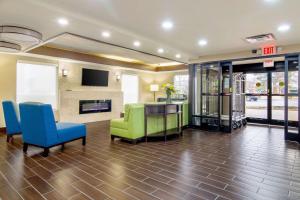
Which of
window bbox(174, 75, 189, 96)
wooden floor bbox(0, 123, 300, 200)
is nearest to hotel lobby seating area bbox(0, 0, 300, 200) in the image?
wooden floor bbox(0, 123, 300, 200)

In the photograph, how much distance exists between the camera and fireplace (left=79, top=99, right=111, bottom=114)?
7412 mm

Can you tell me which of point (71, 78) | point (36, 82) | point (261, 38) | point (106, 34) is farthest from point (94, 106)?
point (261, 38)

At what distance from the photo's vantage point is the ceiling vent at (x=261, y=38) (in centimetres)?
429

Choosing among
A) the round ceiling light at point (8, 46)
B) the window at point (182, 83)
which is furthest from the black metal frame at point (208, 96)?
the round ceiling light at point (8, 46)

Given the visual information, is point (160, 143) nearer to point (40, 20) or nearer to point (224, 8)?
point (224, 8)

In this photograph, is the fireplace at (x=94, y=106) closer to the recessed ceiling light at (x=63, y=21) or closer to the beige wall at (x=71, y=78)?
the beige wall at (x=71, y=78)

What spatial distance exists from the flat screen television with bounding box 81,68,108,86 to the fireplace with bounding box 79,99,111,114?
28.7 inches

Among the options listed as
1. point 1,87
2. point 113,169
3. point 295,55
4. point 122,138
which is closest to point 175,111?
point 122,138

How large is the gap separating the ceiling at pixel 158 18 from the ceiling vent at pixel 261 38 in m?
0.13

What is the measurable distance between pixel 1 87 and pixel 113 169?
493 cm

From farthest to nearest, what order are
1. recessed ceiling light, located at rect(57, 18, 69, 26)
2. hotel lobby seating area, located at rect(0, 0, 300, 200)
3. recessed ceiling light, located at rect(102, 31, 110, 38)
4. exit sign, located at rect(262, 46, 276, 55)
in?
1. exit sign, located at rect(262, 46, 276, 55)
2. recessed ceiling light, located at rect(102, 31, 110, 38)
3. recessed ceiling light, located at rect(57, 18, 69, 26)
4. hotel lobby seating area, located at rect(0, 0, 300, 200)

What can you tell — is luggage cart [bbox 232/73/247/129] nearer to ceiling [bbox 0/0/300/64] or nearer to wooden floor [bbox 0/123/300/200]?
wooden floor [bbox 0/123/300/200]

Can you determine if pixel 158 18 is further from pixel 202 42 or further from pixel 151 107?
pixel 151 107

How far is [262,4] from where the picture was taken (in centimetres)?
284
